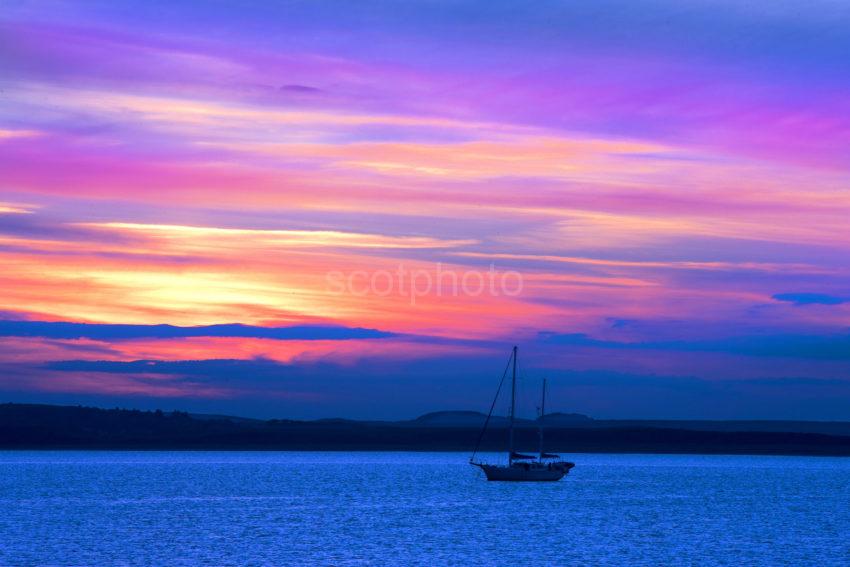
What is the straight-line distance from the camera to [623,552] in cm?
7725

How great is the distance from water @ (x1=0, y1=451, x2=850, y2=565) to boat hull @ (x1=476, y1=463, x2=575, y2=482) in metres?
2.14

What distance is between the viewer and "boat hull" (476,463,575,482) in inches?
5763

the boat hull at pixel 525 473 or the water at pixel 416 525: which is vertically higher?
the boat hull at pixel 525 473

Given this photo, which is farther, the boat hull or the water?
the boat hull

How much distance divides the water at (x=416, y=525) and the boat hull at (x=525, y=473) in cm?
214

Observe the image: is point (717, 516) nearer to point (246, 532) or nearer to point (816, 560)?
point (816, 560)

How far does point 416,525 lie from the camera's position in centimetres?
9550

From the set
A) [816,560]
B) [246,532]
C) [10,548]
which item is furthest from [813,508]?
[10,548]

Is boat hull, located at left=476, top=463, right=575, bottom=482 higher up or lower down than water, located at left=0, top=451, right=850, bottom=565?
higher up

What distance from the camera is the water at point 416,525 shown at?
245ft

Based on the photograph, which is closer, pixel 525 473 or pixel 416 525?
pixel 416 525

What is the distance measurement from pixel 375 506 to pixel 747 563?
51339 millimetres

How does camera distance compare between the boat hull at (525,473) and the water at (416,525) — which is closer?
the water at (416,525)

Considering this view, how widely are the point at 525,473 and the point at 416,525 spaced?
5379 centimetres
